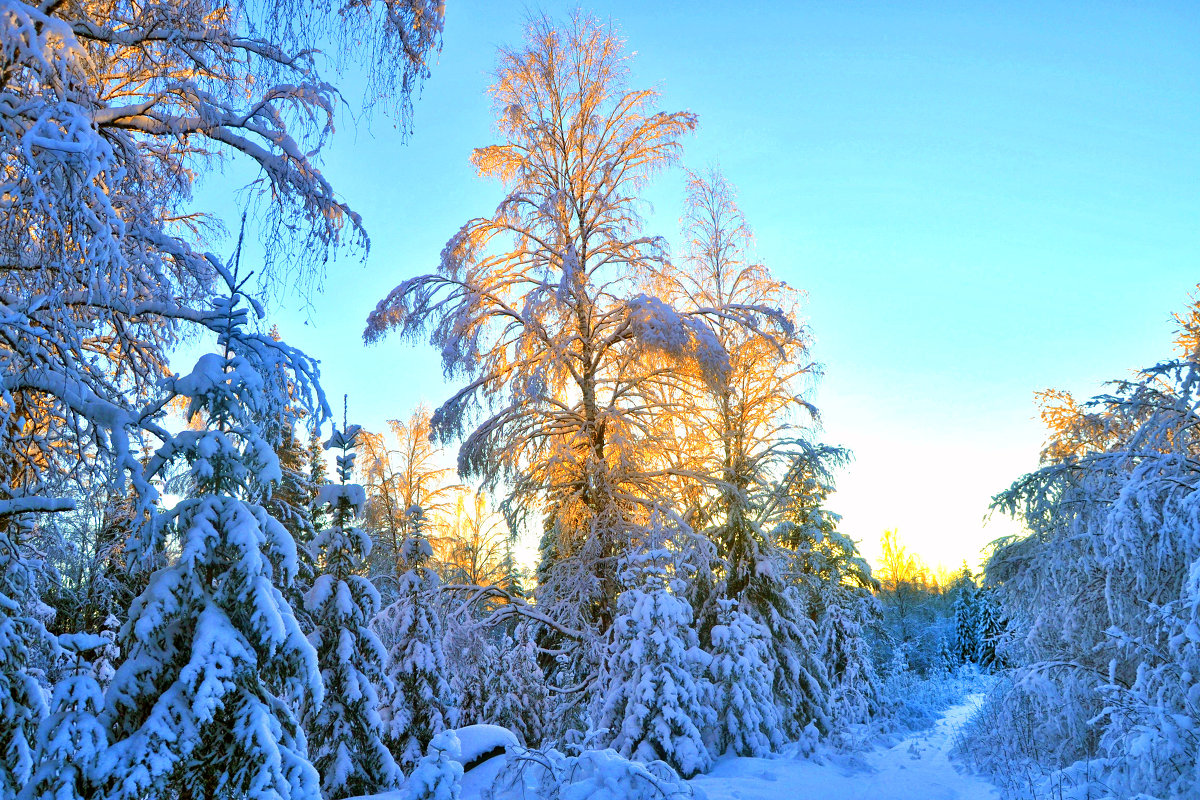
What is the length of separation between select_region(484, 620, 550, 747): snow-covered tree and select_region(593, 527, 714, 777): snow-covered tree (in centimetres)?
176

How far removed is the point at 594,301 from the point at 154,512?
313 inches

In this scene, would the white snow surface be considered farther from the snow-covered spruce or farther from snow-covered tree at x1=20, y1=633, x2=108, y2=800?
snow-covered tree at x1=20, y1=633, x2=108, y2=800

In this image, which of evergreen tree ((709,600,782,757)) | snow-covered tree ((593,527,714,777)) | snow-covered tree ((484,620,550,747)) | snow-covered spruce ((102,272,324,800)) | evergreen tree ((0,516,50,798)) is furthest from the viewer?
snow-covered tree ((484,620,550,747))

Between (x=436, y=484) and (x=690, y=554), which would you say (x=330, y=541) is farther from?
(x=436, y=484)

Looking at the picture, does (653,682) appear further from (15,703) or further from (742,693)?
(15,703)

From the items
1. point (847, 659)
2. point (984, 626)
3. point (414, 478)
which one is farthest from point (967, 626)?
point (414, 478)

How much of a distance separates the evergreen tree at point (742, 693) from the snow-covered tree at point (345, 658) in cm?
474

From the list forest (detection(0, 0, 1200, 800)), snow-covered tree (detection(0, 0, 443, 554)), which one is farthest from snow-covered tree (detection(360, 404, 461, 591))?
snow-covered tree (detection(0, 0, 443, 554))

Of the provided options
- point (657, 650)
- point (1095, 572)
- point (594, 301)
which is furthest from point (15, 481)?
point (1095, 572)

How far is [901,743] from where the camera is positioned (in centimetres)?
1583

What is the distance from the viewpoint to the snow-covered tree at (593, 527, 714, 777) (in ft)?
29.9

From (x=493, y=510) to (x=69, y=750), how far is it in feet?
25.7

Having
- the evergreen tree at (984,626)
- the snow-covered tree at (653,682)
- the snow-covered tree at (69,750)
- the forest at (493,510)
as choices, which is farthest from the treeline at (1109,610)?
the evergreen tree at (984,626)

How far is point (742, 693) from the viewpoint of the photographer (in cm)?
1034
